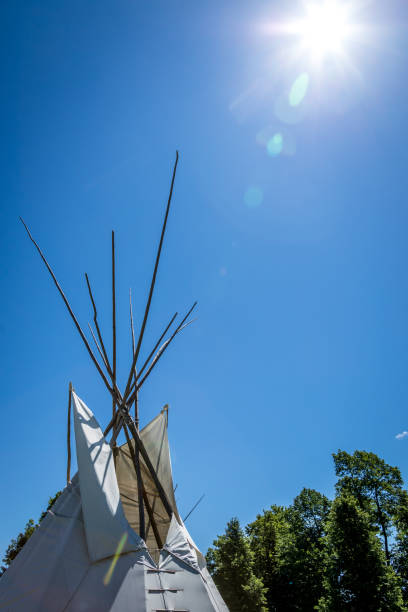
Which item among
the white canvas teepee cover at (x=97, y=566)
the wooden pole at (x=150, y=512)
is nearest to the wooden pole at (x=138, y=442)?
the wooden pole at (x=150, y=512)

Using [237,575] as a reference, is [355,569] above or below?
above

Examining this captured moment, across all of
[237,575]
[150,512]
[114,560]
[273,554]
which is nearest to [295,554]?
[273,554]

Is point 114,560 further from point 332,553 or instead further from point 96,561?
point 332,553

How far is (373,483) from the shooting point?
52.1ft

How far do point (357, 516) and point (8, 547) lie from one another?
58.7 feet

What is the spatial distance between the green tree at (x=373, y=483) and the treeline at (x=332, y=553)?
0.13ft

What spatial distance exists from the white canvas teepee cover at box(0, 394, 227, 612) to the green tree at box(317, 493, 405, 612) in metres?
8.72

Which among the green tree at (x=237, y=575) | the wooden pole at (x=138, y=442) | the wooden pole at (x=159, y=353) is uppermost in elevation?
the wooden pole at (x=159, y=353)

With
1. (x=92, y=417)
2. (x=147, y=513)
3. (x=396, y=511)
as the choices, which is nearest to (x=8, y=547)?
(x=147, y=513)

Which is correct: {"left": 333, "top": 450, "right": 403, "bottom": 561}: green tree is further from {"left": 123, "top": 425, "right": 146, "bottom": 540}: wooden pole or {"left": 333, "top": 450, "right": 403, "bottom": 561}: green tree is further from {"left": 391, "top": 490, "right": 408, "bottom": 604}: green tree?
{"left": 123, "top": 425, "right": 146, "bottom": 540}: wooden pole

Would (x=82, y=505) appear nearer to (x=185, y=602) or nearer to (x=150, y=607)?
(x=150, y=607)

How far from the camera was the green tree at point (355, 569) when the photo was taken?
33.6 ft

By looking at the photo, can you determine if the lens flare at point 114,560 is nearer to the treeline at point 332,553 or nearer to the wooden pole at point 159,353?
the wooden pole at point 159,353

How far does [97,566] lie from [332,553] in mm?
10979
